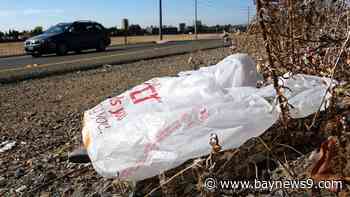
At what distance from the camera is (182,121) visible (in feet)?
6.65

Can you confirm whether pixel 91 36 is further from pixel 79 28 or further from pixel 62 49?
pixel 62 49

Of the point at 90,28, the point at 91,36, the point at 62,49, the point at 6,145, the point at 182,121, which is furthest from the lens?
the point at 90,28

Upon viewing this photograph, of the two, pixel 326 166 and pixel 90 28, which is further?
pixel 90 28

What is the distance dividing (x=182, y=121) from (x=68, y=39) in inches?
686

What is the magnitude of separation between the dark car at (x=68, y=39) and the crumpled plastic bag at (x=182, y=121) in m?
16.4

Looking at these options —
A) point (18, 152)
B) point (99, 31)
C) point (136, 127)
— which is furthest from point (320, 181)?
point (99, 31)

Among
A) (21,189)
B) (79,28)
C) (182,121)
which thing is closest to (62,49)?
(79,28)

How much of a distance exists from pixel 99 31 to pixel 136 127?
19.4 metres

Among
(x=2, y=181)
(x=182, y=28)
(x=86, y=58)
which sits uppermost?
(x=182, y=28)

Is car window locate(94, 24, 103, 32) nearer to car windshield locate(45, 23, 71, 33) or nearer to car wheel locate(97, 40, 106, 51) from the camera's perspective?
car wheel locate(97, 40, 106, 51)

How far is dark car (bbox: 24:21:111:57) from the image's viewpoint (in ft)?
58.6

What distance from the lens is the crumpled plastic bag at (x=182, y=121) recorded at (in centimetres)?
196

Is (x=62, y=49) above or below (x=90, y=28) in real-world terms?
below

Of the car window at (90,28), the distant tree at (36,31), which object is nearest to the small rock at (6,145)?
the car window at (90,28)
